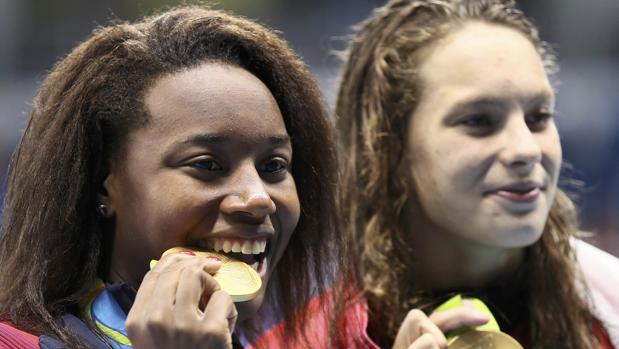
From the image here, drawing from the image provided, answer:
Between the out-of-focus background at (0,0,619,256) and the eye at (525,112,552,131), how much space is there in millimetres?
3043

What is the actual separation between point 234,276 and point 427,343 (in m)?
0.40

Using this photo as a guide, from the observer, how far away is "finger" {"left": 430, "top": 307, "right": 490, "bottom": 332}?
168cm

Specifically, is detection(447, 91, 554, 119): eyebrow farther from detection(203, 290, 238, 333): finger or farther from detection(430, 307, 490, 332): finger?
detection(203, 290, 238, 333): finger

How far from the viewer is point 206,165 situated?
1.42m

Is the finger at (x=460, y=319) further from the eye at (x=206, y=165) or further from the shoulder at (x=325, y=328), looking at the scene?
the eye at (x=206, y=165)

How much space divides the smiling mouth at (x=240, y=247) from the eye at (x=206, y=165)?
101mm

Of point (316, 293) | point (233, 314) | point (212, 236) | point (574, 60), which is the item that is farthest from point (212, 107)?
point (574, 60)

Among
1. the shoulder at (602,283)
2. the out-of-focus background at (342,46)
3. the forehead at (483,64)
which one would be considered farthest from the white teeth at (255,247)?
the out-of-focus background at (342,46)

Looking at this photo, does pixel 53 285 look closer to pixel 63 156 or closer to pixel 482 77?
pixel 63 156

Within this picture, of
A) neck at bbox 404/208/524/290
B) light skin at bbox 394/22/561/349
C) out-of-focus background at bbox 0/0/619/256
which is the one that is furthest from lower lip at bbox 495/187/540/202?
out-of-focus background at bbox 0/0/619/256

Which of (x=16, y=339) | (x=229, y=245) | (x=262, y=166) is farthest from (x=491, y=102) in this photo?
(x=16, y=339)

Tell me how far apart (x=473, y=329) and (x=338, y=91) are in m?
0.67

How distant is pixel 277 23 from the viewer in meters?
5.98

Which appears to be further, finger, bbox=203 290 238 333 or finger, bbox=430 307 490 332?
finger, bbox=430 307 490 332
